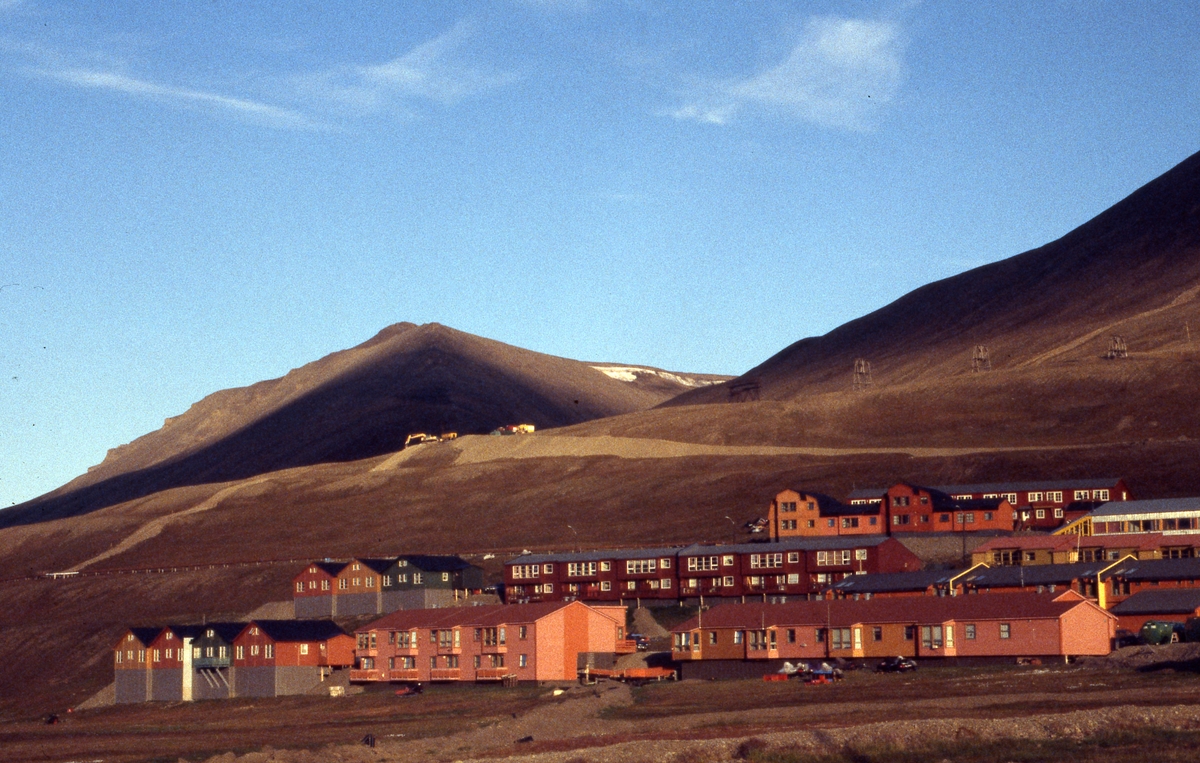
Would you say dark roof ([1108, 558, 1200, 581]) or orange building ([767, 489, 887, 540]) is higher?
orange building ([767, 489, 887, 540])

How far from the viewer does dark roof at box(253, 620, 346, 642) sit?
9538 cm

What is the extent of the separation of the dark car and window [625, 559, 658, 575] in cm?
3219

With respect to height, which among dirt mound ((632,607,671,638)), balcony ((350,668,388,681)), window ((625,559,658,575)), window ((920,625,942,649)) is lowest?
balcony ((350,668,388,681))

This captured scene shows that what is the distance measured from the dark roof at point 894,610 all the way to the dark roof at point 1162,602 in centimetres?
A: 593

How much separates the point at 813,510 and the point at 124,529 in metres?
109

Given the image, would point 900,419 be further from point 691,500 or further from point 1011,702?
point 1011,702

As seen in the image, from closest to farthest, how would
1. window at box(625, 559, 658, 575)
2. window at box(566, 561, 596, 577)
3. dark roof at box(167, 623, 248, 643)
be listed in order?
dark roof at box(167, 623, 248, 643)
window at box(625, 559, 658, 575)
window at box(566, 561, 596, 577)

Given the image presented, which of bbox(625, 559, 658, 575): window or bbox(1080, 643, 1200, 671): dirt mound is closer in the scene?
bbox(1080, 643, 1200, 671): dirt mound

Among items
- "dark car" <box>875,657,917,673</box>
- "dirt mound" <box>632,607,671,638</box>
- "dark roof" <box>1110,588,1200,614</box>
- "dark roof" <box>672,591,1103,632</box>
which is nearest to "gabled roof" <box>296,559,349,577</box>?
"dirt mound" <box>632,607,671,638</box>

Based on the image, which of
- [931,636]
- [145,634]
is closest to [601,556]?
[145,634]

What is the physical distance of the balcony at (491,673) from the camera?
88.0 metres

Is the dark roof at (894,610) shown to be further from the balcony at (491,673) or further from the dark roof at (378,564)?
the dark roof at (378,564)

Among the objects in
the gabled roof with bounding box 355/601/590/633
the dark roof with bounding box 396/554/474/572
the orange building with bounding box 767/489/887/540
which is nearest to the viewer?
the gabled roof with bounding box 355/601/590/633

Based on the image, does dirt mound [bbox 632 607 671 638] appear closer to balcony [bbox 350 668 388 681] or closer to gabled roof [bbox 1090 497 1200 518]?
balcony [bbox 350 668 388 681]
